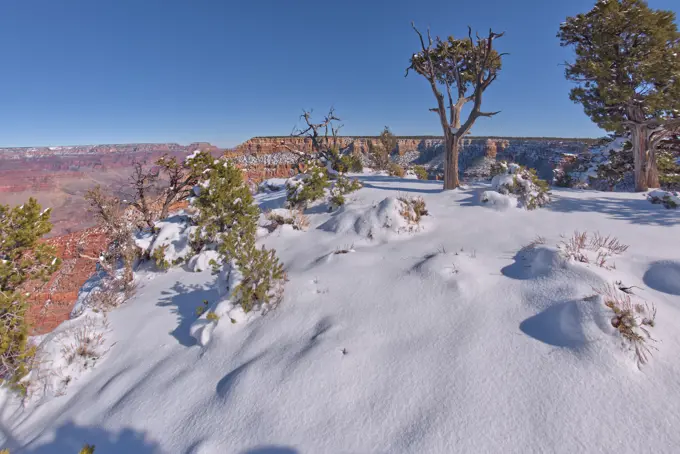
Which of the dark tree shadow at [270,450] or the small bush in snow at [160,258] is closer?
the dark tree shadow at [270,450]

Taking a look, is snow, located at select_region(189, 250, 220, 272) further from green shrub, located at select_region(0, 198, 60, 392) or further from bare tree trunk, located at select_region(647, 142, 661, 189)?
bare tree trunk, located at select_region(647, 142, 661, 189)

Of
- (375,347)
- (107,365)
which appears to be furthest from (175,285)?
(375,347)

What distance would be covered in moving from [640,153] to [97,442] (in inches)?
652

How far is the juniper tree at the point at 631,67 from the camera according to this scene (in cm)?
948

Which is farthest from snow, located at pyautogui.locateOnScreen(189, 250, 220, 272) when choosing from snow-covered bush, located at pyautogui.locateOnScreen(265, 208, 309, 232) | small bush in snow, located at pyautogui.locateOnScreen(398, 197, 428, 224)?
small bush in snow, located at pyautogui.locateOnScreen(398, 197, 428, 224)

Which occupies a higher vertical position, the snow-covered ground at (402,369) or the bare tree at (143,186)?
the bare tree at (143,186)

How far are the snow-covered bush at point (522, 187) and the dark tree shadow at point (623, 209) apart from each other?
1.09 ft

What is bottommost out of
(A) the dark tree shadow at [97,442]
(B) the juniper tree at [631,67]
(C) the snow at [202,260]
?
(A) the dark tree shadow at [97,442]

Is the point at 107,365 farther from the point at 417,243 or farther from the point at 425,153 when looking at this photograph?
the point at 425,153

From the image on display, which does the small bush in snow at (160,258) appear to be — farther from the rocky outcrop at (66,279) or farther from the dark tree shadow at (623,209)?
the dark tree shadow at (623,209)

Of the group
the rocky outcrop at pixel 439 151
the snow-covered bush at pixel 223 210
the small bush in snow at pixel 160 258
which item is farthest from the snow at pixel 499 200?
the rocky outcrop at pixel 439 151

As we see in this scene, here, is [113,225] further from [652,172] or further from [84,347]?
[652,172]

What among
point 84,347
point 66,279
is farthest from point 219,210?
point 66,279

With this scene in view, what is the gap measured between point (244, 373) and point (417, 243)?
3.82 metres
